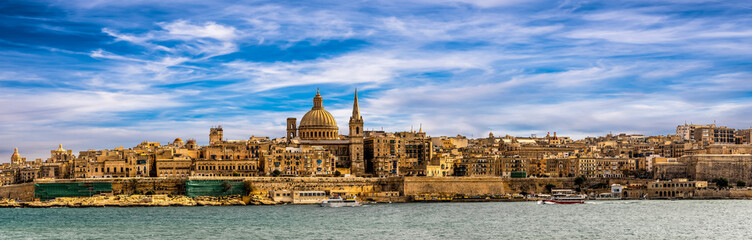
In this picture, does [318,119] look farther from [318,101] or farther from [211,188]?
[211,188]

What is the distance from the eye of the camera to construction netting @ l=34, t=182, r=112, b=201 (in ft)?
242

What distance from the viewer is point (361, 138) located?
92.1 m

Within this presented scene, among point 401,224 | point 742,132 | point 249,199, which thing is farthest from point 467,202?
point 742,132

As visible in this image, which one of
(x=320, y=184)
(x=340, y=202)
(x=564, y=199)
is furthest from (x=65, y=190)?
(x=564, y=199)

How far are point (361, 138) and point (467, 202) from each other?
57.6 ft

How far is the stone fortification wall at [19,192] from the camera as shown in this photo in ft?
247

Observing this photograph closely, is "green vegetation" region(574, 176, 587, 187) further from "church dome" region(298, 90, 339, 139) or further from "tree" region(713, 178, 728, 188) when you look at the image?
"church dome" region(298, 90, 339, 139)

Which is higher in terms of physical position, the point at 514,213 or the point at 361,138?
the point at 361,138

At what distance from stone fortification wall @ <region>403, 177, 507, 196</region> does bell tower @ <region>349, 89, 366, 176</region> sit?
7898mm

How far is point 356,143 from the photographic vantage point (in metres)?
91.8

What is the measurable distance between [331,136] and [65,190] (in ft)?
95.2

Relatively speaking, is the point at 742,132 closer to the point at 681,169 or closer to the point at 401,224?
the point at 681,169

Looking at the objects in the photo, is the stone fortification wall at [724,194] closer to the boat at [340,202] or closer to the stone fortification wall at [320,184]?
the stone fortification wall at [320,184]

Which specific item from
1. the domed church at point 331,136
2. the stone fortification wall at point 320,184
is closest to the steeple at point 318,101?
the domed church at point 331,136
